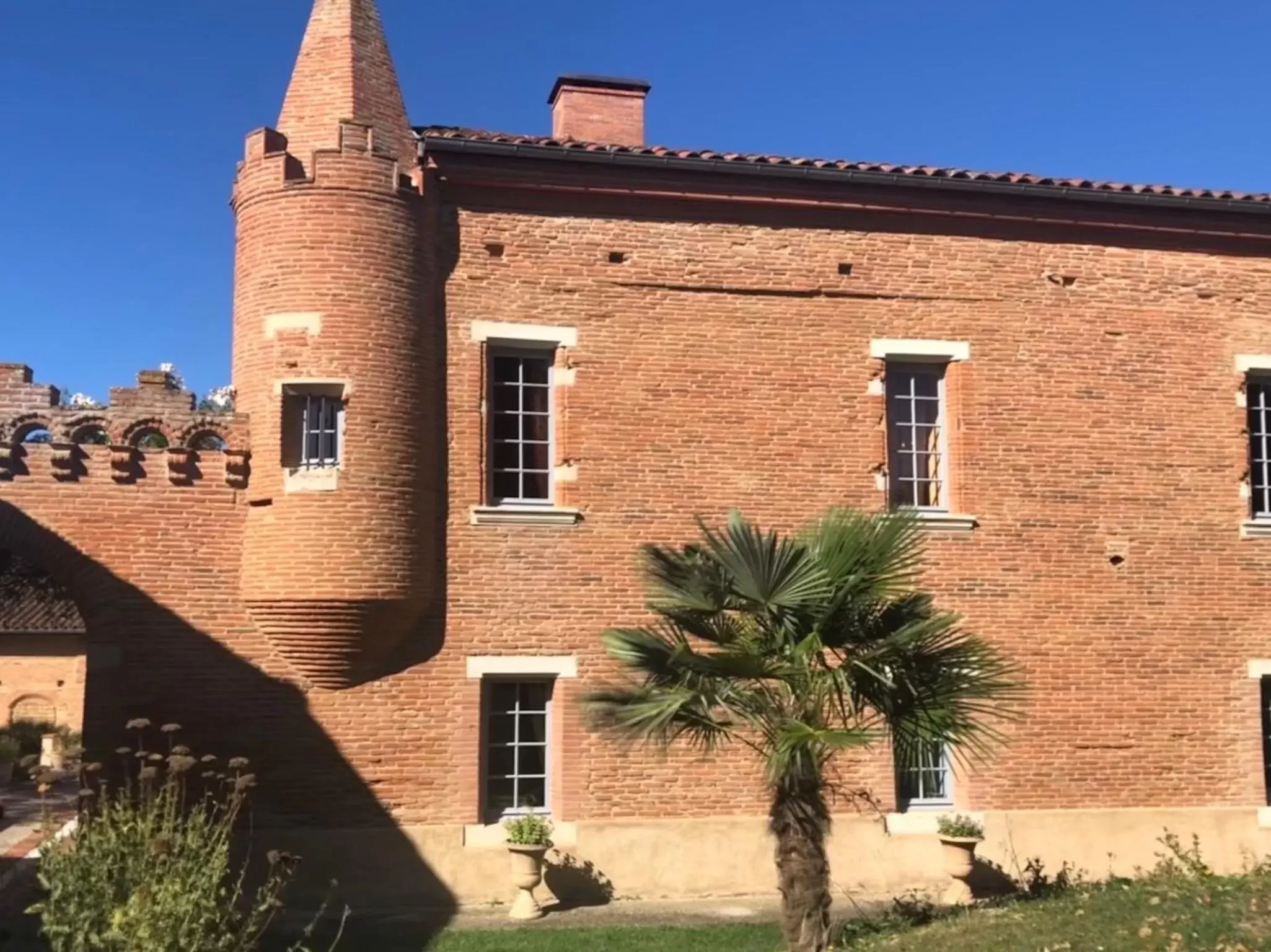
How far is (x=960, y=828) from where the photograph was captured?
500 inches

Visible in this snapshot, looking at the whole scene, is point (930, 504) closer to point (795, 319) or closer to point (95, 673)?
point (795, 319)

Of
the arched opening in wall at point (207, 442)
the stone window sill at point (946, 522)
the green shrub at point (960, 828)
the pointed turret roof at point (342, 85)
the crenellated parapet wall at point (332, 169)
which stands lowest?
the green shrub at point (960, 828)

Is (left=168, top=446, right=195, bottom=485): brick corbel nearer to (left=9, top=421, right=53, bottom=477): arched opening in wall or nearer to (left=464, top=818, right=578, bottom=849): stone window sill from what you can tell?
(left=9, top=421, right=53, bottom=477): arched opening in wall

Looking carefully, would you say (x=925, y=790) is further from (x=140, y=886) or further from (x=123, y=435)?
(x=123, y=435)

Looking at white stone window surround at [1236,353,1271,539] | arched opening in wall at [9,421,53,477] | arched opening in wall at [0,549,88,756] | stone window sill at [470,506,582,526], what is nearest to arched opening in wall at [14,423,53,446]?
arched opening in wall at [9,421,53,477]

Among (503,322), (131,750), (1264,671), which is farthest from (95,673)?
(1264,671)

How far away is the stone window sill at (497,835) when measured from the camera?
484 inches

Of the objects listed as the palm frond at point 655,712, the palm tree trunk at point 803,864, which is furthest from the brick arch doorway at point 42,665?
the palm tree trunk at point 803,864

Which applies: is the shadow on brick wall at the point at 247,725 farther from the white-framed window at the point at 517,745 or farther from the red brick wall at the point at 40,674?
the red brick wall at the point at 40,674

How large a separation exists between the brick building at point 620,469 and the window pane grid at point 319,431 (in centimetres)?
4

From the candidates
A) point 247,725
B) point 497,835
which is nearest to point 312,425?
point 247,725

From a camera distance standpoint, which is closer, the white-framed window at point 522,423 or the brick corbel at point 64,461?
the brick corbel at point 64,461

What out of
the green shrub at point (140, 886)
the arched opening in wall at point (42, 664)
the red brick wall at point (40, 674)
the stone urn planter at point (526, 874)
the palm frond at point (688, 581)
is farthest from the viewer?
the red brick wall at point (40, 674)

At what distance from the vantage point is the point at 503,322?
13023mm
